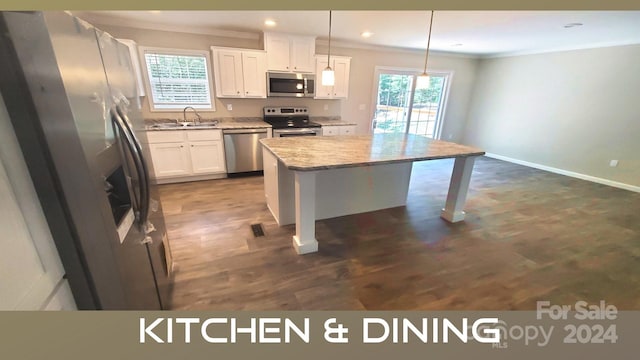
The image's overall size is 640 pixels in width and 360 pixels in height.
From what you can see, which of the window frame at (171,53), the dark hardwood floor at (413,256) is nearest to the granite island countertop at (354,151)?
the dark hardwood floor at (413,256)

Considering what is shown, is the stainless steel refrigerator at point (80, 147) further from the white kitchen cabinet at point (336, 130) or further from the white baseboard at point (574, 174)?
the white baseboard at point (574, 174)

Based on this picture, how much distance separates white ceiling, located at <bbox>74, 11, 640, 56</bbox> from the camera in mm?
3016

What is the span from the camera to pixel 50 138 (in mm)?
742

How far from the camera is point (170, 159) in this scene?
383 centimetres

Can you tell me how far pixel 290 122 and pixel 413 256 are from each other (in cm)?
319

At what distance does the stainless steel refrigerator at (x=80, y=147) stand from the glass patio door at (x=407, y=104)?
510cm

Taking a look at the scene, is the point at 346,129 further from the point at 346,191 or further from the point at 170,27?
the point at 170,27

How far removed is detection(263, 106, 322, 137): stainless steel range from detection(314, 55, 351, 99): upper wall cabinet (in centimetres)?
47

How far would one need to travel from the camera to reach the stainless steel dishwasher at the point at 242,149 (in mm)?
4043

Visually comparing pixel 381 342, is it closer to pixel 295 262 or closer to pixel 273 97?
pixel 295 262

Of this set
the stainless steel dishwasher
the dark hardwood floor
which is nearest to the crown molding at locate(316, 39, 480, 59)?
the stainless steel dishwasher

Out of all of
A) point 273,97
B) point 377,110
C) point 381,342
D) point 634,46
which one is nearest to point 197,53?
point 273,97

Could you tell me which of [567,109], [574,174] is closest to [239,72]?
[567,109]

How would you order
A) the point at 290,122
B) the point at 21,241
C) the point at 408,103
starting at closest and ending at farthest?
1. the point at 21,241
2. the point at 290,122
3. the point at 408,103
